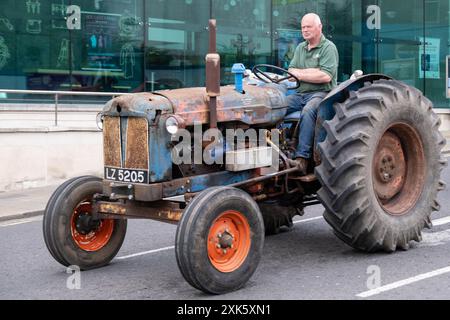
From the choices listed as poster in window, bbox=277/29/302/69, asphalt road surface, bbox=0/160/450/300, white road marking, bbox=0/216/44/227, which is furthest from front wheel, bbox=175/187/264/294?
poster in window, bbox=277/29/302/69

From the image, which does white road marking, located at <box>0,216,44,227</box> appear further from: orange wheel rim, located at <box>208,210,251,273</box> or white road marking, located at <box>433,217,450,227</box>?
white road marking, located at <box>433,217,450,227</box>

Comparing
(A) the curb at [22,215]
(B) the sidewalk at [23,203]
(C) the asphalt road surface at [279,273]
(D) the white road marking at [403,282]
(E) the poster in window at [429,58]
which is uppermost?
(E) the poster in window at [429,58]

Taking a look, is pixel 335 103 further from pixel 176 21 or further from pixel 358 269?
pixel 176 21

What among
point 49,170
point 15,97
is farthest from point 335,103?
point 15,97

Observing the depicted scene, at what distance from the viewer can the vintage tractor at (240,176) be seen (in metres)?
5.72

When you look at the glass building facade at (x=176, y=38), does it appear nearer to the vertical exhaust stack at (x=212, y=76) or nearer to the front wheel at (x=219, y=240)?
the vertical exhaust stack at (x=212, y=76)

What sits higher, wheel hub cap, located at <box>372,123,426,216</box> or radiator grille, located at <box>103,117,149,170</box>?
radiator grille, located at <box>103,117,149,170</box>

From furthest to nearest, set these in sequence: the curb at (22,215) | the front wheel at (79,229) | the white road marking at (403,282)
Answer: the curb at (22,215)
the front wheel at (79,229)
the white road marking at (403,282)

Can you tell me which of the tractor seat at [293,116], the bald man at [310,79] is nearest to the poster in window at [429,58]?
the bald man at [310,79]

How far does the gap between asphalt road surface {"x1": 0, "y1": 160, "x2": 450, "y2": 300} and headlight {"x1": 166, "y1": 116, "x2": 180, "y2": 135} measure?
4.35ft

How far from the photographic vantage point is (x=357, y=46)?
2320 cm

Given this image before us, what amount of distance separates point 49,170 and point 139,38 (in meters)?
5.71

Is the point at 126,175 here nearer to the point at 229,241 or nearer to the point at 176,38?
the point at 229,241

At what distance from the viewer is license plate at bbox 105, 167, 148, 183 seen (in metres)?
6.01
